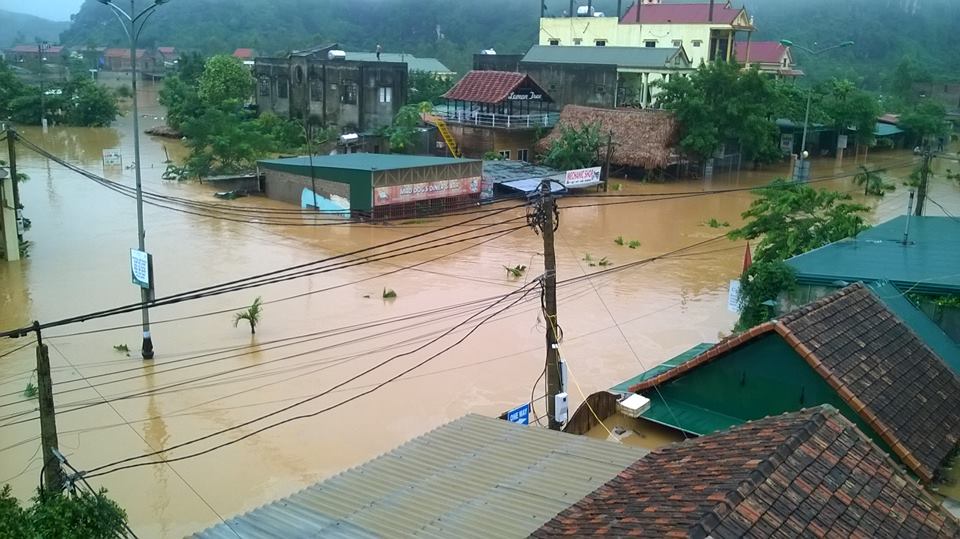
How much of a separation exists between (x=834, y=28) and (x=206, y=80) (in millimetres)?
65373

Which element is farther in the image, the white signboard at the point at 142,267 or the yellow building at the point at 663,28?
the yellow building at the point at 663,28

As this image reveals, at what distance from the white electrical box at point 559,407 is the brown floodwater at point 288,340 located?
12.2ft

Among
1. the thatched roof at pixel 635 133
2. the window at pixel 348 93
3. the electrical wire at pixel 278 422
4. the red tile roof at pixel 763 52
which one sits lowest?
the electrical wire at pixel 278 422

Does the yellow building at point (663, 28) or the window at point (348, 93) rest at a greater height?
the yellow building at point (663, 28)

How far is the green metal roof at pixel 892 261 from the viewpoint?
519 inches

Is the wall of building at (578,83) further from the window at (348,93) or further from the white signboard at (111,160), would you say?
the white signboard at (111,160)

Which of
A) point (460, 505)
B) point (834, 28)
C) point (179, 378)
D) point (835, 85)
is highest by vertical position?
point (834, 28)

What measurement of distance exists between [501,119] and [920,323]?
99.9 feet

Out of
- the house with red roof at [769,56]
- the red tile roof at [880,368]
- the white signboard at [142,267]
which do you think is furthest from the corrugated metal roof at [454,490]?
the house with red roof at [769,56]

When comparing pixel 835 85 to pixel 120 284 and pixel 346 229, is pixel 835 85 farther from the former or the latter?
pixel 120 284

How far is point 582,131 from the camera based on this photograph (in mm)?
39094

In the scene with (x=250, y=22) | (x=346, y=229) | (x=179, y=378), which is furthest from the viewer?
(x=250, y=22)

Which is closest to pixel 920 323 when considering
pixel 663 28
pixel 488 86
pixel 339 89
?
pixel 488 86

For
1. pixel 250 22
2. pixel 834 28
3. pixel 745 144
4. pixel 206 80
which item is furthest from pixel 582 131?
pixel 250 22
